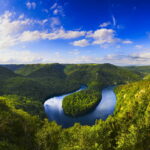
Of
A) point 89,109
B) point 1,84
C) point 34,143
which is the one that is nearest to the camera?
point 34,143

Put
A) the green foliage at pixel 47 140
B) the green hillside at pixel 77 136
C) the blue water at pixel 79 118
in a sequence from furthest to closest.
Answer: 1. the blue water at pixel 79 118
2. the green foliage at pixel 47 140
3. the green hillside at pixel 77 136

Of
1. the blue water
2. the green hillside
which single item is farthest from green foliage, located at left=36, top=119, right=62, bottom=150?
the blue water

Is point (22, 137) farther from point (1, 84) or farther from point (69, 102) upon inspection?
point (1, 84)

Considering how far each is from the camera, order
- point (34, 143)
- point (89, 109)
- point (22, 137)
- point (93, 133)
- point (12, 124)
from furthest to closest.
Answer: point (89, 109) < point (12, 124) < point (22, 137) < point (34, 143) < point (93, 133)

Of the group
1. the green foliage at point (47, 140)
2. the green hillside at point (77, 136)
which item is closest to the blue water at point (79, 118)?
the green hillside at point (77, 136)

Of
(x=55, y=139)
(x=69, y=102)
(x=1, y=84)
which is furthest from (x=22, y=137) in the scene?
(x=1, y=84)

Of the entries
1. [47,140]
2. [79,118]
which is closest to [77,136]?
[47,140]

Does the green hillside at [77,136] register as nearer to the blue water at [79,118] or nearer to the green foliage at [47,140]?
the green foliage at [47,140]

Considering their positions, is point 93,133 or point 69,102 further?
point 69,102

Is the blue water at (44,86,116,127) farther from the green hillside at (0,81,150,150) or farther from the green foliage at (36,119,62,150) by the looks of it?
the green foliage at (36,119,62,150)

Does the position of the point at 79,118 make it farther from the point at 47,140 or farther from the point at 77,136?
the point at 77,136

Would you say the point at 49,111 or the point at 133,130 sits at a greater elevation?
the point at 133,130
